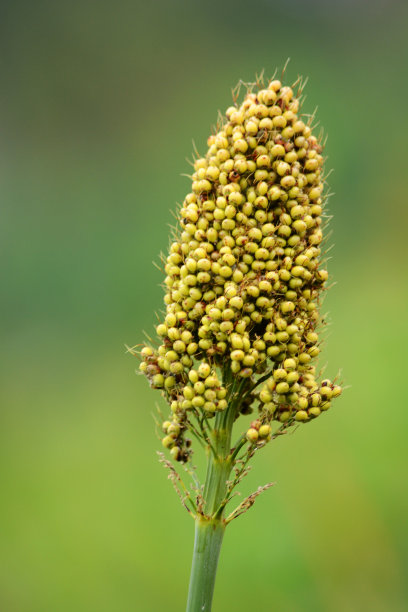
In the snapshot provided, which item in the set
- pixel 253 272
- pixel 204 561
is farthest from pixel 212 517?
pixel 253 272

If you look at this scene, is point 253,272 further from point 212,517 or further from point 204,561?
point 204,561

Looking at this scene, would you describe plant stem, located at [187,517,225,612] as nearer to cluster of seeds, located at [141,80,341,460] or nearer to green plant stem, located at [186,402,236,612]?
green plant stem, located at [186,402,236,612]

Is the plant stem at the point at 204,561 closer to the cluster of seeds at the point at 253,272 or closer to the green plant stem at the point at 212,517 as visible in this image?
the green plant stem at the point at 212,517

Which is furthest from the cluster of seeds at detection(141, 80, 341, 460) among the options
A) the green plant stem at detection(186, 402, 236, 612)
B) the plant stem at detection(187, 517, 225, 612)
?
the plant stem at detection(187, 517, 225, 612)

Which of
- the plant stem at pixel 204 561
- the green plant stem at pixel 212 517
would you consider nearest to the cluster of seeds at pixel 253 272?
the green plant stem at pixel 212 517

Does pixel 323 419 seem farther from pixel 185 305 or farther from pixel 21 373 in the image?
pixel 185 305

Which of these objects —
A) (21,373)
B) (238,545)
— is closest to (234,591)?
(238,545)
